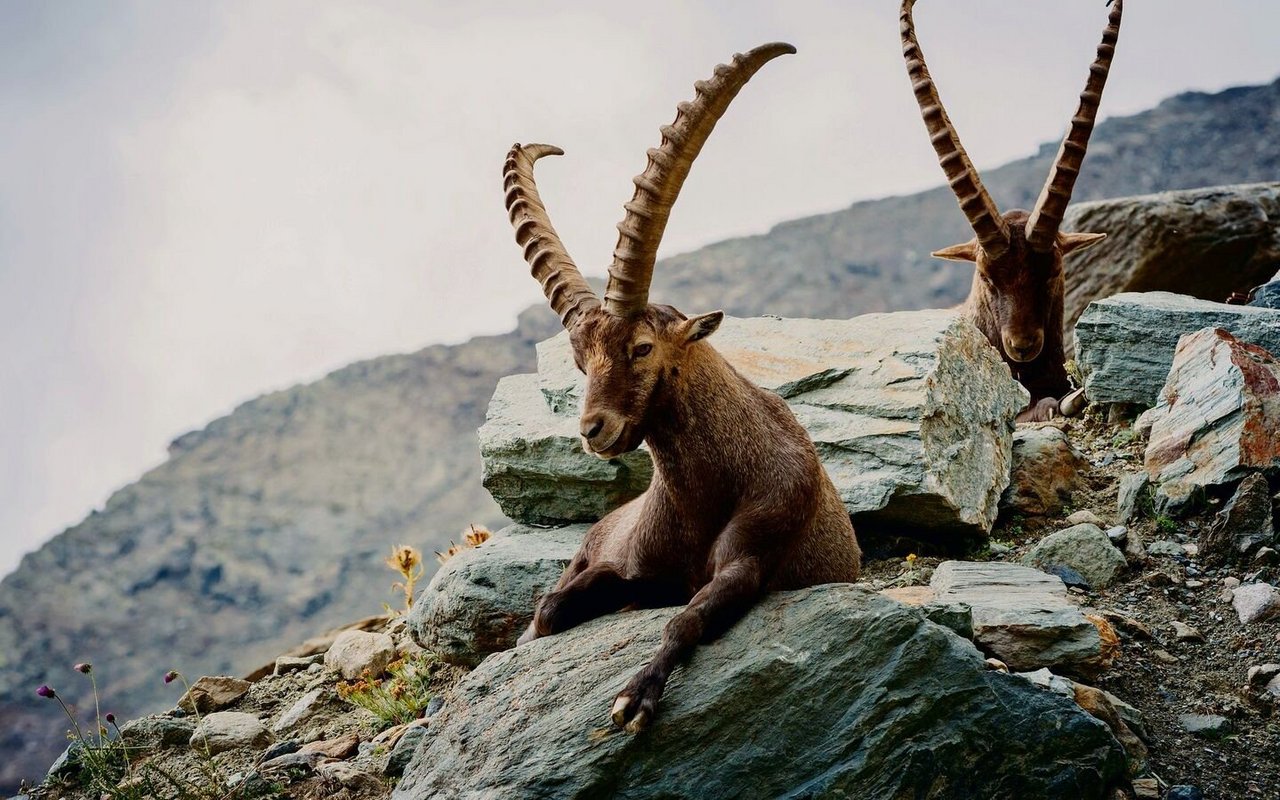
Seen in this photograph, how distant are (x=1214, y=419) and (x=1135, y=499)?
747mm

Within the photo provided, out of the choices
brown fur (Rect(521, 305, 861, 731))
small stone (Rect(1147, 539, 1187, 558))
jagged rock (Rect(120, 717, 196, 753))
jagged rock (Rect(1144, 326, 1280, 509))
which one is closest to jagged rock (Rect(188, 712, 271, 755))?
jagged rock (Rect(120, 717, 196, 753))

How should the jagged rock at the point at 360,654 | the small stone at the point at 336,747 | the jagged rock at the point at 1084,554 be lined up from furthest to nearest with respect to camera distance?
1. the jagged rock at the point at 360,654
2. the jagged rock at the point at 1084,554
3. the small stone at the point at 336,747

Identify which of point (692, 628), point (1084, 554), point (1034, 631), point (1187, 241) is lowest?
point (1084, 554)

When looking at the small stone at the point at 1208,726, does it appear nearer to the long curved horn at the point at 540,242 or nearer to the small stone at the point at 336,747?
the long curved horn at the point at 540,242

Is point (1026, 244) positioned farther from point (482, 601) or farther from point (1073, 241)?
point (482, 601)

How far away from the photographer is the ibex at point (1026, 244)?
31.0 feet

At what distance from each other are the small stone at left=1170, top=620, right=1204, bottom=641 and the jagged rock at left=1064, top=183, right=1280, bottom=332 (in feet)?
25.5

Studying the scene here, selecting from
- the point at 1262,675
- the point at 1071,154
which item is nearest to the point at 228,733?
the point at 1262,675

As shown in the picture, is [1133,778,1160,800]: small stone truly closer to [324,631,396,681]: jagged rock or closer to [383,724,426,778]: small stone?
[383,724,426,778]: small stone

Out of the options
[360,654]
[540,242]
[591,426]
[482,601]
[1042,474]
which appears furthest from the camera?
[1042,474]

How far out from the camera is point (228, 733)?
6.65 m

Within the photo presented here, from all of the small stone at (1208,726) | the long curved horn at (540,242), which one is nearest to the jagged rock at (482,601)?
the long curved horn at (540,242)

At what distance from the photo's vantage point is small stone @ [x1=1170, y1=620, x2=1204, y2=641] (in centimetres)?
557

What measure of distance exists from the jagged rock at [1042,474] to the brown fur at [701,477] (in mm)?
2937
